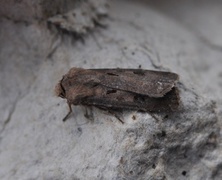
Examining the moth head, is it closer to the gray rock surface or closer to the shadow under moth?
the shadow under moth

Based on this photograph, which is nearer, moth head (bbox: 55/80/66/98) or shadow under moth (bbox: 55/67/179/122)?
shadow under moth (bbox: 55/67/179/122)

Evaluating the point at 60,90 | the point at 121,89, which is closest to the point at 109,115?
the point at 121,89

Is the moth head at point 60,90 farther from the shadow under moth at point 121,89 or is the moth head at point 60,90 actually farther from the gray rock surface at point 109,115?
the gray rock surface at point 109,115

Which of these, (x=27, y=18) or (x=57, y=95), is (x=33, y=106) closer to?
Answer: (x=57, y=95)

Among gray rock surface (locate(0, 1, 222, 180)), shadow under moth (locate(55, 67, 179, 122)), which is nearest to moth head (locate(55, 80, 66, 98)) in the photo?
shadow under moth (locate(55, 67, 179, 122))

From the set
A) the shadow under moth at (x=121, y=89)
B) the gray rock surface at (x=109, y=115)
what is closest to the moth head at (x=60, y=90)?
the shadow under moth at (x=121, y=89)

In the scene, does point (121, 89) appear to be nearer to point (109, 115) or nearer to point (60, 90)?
point (109, 115)
